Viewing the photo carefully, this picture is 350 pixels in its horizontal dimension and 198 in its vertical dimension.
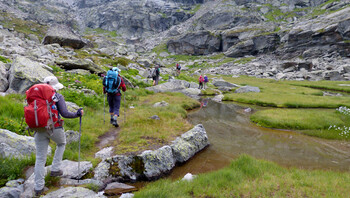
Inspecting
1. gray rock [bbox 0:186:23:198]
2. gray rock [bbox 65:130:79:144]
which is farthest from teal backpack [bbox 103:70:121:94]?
gray rock [bbox 0:186:23:198]

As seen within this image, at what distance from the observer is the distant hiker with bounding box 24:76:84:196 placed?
187 inches

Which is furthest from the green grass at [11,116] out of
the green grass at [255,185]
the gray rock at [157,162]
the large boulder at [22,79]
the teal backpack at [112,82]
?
the green grass at [255,185]

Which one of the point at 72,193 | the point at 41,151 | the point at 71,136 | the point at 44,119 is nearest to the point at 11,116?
the point at 71,136

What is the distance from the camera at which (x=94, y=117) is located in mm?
12414

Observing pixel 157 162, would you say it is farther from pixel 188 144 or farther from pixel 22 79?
pixel 22 79

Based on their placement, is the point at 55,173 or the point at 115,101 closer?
the point at 55,173

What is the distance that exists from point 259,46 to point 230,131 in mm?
121453

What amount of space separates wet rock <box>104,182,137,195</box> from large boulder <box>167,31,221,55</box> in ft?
490

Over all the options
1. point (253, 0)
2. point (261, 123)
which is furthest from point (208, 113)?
point (253, 0)

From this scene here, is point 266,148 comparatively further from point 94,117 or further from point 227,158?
point 94,117

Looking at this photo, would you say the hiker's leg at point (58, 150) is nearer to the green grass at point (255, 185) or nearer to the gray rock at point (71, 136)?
the gray rock at point (71, 136)

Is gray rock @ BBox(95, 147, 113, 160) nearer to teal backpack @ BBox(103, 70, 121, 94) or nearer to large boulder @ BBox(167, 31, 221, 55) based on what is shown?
teal backpack @ BBox(103, 70, 121, 94)

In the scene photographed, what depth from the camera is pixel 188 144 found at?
32.0 ft

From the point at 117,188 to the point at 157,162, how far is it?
6.25 feet
